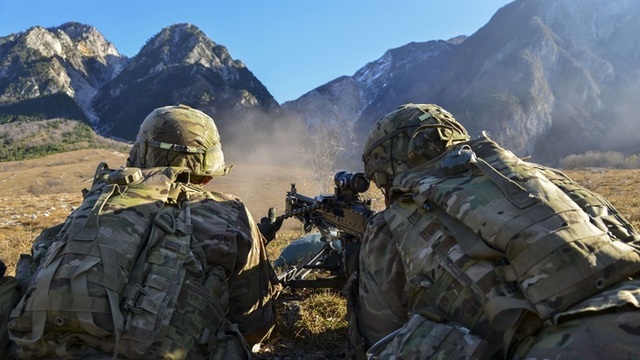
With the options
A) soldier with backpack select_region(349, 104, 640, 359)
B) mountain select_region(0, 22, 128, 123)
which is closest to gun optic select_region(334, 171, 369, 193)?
soldier with backpack select_region(349, 104, 640, 359)

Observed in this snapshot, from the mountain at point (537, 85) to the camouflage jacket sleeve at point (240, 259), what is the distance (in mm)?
82787

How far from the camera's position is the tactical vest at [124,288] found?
2.68 metres

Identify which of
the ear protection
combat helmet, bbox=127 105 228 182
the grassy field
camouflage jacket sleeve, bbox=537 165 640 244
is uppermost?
combat helmet, bbox=127 105 228 182

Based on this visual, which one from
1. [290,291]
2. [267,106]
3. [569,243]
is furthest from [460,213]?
[267,106]

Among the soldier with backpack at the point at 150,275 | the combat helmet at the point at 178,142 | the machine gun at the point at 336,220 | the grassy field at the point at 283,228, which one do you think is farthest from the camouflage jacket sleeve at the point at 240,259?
the machine gun at the point at 336,220

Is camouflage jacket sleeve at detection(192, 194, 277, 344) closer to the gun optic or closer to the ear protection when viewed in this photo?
the gun optic

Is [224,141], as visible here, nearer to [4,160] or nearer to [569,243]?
[4,160]

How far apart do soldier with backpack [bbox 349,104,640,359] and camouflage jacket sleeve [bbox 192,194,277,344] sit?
3.35 ft

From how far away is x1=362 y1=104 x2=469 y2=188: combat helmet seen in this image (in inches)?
135

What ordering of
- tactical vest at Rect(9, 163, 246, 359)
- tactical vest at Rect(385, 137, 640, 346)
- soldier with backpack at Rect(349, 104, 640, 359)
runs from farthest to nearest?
tactical vest at Rect(9, 163, 246, 359) → tactical vest at Rect(385, 137, 640, 346) → soldier with backpack at Rect(349, 104, 640, 359)

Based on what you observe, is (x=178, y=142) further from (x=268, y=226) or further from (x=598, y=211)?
(x=598, y=211)

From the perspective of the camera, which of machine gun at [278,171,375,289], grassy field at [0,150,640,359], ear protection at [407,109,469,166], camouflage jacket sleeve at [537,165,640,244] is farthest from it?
machine gun at [278,171,375,289]

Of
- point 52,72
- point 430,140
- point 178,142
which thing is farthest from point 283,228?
point 52,72

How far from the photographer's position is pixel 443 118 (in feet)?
11.6
